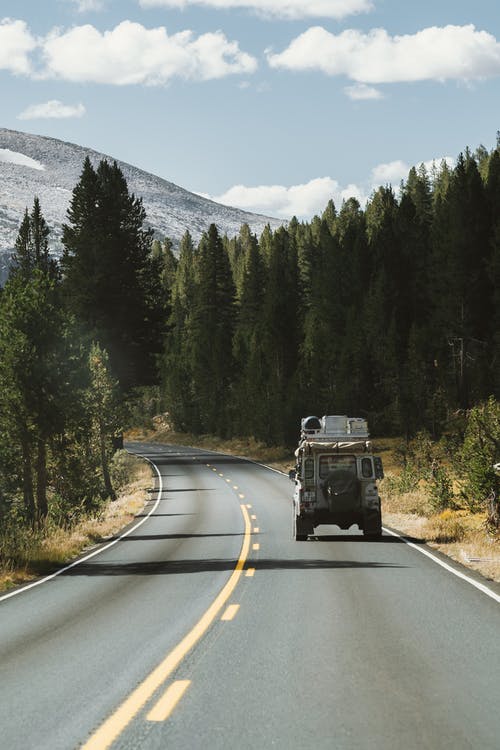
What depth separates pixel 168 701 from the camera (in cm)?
723

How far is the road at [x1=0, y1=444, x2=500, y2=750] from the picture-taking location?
20.9 ft

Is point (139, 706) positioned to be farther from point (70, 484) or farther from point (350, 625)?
point (70, 484)

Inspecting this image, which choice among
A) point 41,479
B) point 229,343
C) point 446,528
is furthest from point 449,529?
point 229,343

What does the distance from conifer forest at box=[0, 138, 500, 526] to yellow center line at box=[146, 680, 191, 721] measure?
2289 cm

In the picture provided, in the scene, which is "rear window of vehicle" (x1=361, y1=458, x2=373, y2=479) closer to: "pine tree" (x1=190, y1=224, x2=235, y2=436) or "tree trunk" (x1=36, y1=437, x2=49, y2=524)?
"tree trunk" (x1=36, y1=437, x2=49, y2=524)

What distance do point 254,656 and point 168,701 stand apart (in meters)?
1.99

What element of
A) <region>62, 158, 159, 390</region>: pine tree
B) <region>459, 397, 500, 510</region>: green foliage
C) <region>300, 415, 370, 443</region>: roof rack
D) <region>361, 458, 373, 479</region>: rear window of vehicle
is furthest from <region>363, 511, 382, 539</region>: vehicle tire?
<region>62, 158, 159, 390</region>: pine tree

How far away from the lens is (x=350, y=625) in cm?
1108

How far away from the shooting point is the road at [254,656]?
6.36 m

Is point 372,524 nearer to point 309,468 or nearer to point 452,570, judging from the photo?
point 309,468

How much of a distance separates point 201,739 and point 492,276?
209 ft

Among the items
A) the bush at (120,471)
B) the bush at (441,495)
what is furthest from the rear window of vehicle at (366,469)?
the bush at (120,471)

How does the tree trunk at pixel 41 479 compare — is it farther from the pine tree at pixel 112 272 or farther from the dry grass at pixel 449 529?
the pine tree at pixel 112 272

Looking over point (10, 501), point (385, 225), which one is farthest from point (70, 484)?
point (385, 225)
